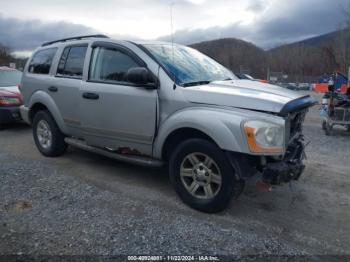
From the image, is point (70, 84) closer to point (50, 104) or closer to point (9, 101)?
point (50, 104)

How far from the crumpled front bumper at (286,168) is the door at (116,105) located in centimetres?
146

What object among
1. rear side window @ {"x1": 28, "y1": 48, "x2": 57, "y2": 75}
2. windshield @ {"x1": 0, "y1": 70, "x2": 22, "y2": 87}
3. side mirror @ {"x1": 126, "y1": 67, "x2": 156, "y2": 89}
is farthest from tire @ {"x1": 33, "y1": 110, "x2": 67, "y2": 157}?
windshield @ {"x1": 0, "y1": 70, "x2": 22, "y2": 87}

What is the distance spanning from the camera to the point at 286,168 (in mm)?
3547

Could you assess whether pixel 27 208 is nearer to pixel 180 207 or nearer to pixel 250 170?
pixel 180 207

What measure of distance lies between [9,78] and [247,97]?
8001 mm

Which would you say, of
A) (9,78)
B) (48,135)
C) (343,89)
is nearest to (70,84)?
(48,135)

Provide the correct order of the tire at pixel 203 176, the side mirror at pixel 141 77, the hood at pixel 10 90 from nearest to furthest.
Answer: the tire at pixel 203 176 → the side mirror at pixel 141 77 → the hood at pixel 10 90

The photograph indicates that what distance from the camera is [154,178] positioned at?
498 cm

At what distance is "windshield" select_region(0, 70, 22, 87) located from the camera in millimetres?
9255

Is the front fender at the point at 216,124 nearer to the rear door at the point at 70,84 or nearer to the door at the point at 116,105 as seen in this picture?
the door at the point at 116,105

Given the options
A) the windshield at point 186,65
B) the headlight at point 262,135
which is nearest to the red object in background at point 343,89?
the windshield at point 186,65

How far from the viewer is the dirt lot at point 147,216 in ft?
10.4

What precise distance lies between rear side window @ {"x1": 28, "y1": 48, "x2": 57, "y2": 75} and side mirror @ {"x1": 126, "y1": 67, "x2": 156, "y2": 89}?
234 centimetres

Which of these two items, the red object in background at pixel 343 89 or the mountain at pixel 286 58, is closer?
the red object in background at pixel 343 89
